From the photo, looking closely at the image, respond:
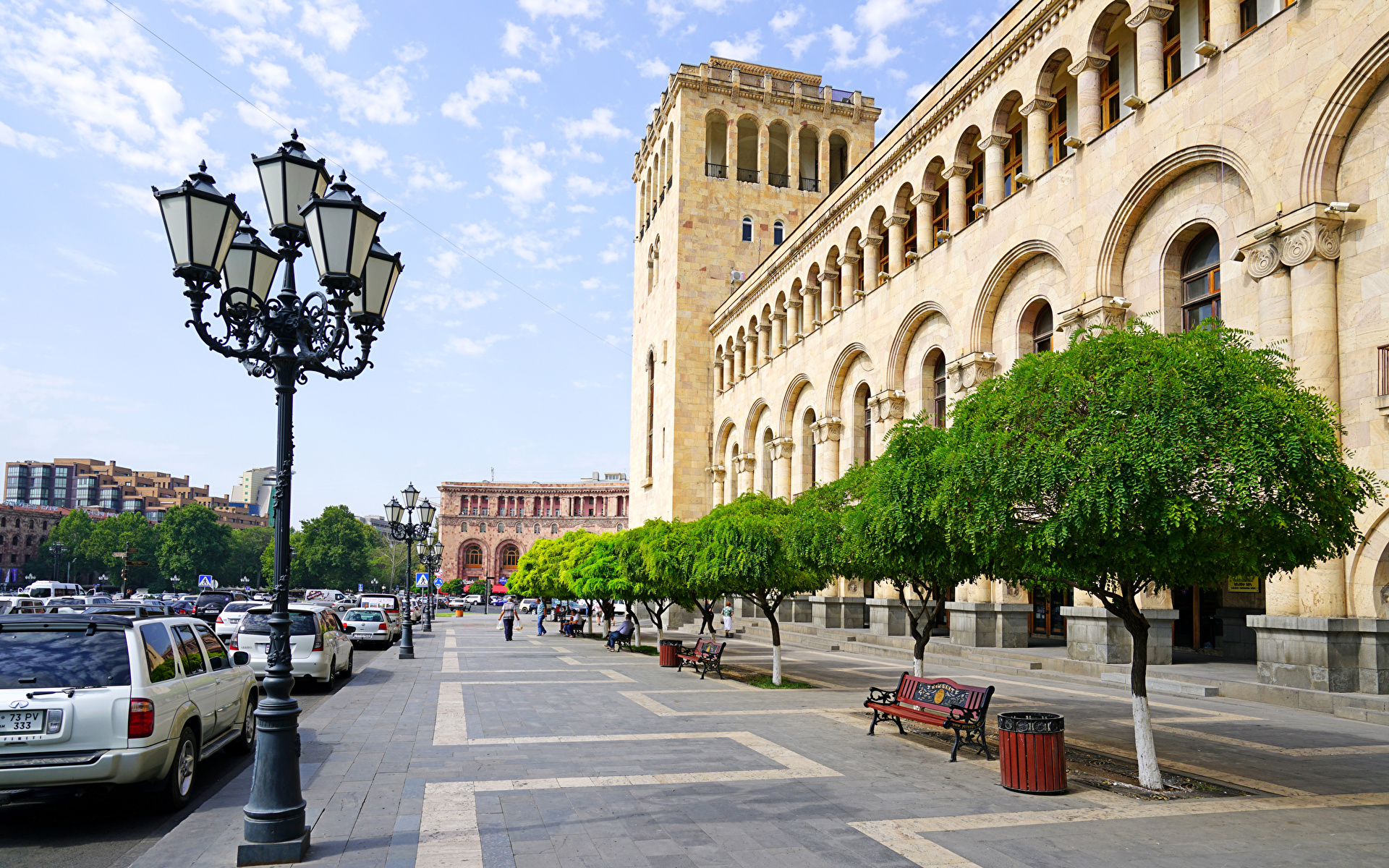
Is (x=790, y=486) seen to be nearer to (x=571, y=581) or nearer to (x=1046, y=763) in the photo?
(x=571, y=581)

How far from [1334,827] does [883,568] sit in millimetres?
6774

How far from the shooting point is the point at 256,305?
310 inches

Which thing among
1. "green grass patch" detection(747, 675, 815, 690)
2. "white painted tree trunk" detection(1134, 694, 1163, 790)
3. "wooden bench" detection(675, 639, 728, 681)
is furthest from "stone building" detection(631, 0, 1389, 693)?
"white painted tree trunk" detection(1134, 694, 1163, 790)

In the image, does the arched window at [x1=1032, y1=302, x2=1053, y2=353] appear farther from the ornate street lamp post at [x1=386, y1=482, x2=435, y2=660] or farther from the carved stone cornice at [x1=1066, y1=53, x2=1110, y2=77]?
the ornate street lamp post at [x1=386, y1=482, x2=435, y2=660]

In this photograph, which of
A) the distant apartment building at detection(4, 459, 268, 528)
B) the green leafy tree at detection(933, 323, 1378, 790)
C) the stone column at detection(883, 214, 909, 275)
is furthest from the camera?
the distant apartment building at detection(4, 459, 268, 528)

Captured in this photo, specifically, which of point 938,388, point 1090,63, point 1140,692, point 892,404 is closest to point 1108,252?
point 1090,63

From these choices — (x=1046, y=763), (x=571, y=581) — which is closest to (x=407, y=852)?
(x=1046, y=763)

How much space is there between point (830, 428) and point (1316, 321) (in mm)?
20929

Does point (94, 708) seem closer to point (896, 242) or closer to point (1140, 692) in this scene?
point (1140, 692)

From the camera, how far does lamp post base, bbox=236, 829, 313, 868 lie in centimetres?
637

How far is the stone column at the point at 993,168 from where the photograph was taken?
83.7 feet

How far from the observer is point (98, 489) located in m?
181

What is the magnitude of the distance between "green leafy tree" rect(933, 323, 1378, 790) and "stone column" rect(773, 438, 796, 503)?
30658 millimetres

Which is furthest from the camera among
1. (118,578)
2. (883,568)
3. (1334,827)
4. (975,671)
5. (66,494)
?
(66,494)
